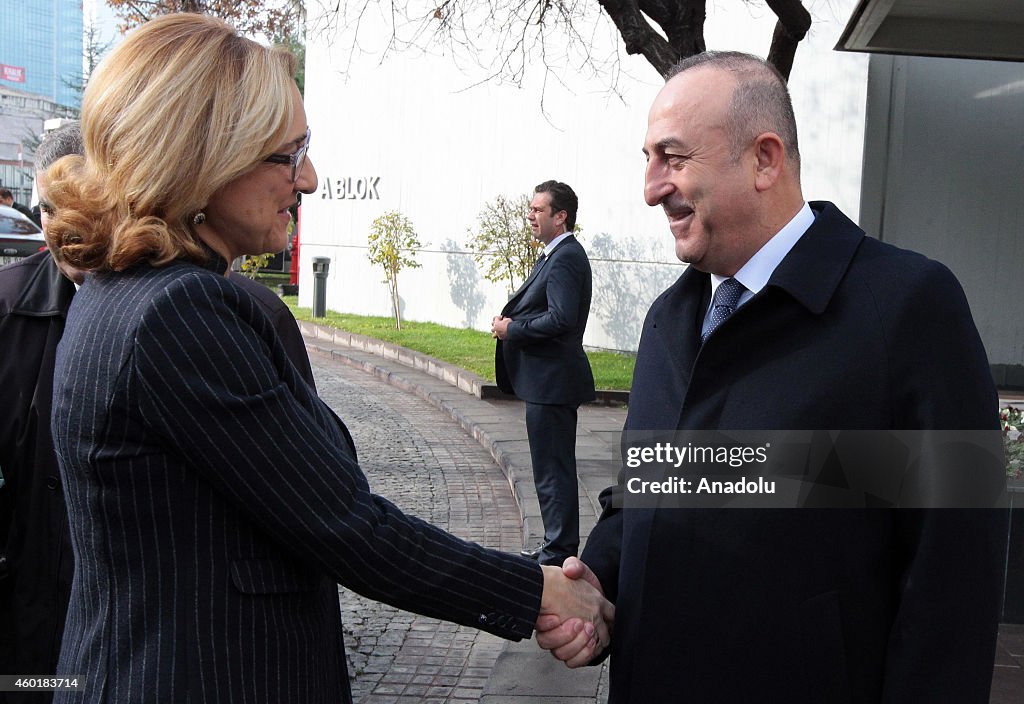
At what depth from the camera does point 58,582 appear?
9.47ft

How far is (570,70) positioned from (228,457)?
1426cm

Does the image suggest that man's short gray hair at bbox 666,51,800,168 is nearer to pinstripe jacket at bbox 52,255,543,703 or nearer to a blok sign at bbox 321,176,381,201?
pinstripe jacket at bbox 52,255,543,703

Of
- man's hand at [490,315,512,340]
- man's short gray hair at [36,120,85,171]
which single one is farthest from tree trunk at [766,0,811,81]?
man's short gray hair at [36,120,85,171]

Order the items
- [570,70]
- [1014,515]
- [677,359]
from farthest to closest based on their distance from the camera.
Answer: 1. [570,70]
2. [1014,515]
3. [677,359]

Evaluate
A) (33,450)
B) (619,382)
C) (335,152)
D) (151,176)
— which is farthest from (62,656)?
(335,152)

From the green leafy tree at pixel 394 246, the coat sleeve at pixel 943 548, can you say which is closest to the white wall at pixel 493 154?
the green leafy tree at pixel 394 246

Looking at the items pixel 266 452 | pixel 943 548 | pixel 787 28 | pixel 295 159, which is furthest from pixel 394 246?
pixel 943 548

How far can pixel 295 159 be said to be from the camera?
2.02 m

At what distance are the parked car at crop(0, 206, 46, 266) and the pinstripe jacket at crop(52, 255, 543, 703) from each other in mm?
19686

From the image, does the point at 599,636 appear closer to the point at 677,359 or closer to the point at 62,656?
the point at 677,359

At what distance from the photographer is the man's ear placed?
7.18 feet

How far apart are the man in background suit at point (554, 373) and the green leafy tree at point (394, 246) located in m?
11.3

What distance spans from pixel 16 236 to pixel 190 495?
2068 cm

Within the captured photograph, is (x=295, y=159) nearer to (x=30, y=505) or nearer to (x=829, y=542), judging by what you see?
(x=829, y=542)
